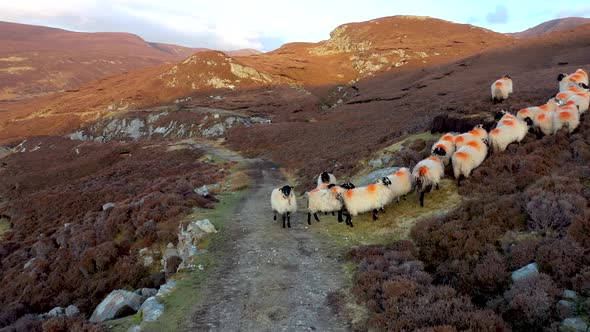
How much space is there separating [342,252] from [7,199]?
47742 mm

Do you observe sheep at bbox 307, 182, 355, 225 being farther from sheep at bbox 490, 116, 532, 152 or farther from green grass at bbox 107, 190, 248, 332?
sheep at bbox 490, 116, 532, 152

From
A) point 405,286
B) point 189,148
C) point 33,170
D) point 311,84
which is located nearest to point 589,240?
point 405,286

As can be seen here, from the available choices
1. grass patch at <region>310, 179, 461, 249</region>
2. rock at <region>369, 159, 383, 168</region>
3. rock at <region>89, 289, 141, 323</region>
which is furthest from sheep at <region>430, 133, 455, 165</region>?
rock at <region>89, 289, 141, 323</region>

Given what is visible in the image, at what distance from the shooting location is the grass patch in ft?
42.9

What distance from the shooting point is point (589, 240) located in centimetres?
816

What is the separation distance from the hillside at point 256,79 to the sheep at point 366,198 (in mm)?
56849

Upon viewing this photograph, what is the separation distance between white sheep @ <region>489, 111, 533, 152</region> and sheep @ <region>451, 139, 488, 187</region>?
859 mm

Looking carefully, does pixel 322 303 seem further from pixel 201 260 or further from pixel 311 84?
pixel 311 84

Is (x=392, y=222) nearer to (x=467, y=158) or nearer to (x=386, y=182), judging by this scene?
(x=386, y=182)

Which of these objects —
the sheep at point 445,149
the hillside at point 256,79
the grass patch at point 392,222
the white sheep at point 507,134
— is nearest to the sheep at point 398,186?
the grass patch at point 392,222

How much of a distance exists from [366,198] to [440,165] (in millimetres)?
3379

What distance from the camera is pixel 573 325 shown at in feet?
20.6

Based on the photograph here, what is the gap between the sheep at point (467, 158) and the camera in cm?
1446

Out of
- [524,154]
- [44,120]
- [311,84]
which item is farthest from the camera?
[311,84]
